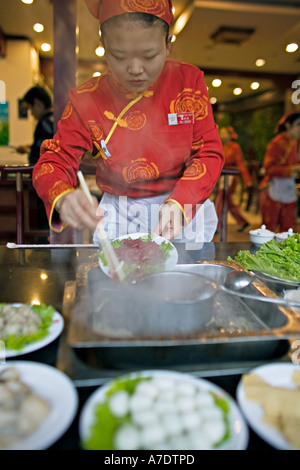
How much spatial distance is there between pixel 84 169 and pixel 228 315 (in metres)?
1.89

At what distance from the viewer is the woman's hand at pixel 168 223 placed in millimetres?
1400

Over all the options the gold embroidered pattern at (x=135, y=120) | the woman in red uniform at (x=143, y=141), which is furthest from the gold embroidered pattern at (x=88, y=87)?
the gold embroidered pattern at (x=135, y=120)

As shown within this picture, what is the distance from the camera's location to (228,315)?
34.9 inches

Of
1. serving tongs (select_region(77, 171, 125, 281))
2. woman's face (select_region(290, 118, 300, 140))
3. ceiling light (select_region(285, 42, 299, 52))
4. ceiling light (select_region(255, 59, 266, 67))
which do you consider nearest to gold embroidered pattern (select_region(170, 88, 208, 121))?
serving tongs (select_region(77, 171, 125, 281))

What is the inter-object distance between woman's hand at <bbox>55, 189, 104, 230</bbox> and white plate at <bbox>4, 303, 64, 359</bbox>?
1.15 ft

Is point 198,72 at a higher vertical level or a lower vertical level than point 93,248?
higher

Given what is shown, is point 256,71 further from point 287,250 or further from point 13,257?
point 13,257

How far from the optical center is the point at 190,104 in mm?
1741

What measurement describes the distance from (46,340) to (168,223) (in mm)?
769

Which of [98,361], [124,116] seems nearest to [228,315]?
[98,361]
